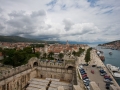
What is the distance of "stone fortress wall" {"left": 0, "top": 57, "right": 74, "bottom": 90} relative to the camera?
1427 cm

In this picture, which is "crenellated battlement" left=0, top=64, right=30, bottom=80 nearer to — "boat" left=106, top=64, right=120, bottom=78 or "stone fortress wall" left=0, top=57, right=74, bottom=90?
"stone fortress wall" left=0, top=57, right=74, bottom=90

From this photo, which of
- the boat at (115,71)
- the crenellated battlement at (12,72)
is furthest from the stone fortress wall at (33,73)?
the boat at (115,71)

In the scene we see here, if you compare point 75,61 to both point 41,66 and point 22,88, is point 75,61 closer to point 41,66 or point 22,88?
point 41,66

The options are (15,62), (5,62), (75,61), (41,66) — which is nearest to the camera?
(75,61)

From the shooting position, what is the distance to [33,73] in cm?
1886

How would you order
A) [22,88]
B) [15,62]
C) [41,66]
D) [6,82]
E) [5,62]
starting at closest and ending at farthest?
[6,82] → [22,88] → [41,66] → [15,62] → [5,62]

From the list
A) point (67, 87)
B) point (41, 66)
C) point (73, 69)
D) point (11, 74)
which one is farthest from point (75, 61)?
point (11, 74)

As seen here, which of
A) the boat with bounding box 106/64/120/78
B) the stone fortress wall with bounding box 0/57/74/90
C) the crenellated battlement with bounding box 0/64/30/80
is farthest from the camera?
the boat with bounding box 106/64/120/78

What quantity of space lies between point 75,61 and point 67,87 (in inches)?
168

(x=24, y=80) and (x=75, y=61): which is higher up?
(x=75, y=61)

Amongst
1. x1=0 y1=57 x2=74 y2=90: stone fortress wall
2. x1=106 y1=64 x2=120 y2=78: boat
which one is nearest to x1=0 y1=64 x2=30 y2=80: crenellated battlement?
x1=0 y1=57 x2=74 y2=90: stone fortress wall

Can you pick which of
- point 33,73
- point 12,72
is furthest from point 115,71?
point 12,72

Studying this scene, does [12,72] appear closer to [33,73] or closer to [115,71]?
[33,73]

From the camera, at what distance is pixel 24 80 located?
1655 centimetres
